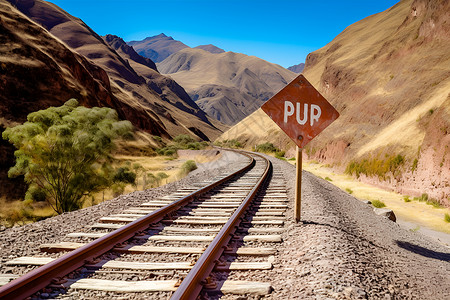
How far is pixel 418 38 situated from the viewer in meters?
28.5

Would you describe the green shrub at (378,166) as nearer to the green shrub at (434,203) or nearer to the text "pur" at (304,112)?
the green shrub at (434,203)

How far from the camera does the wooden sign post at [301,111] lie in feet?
17.2

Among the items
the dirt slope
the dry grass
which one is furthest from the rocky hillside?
the dirt slope

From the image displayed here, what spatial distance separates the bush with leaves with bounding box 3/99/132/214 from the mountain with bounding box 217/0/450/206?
15982 millimetres

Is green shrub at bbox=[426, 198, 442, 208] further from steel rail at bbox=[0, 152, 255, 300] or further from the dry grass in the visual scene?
steel rail at bbox=[0, 152, 255, 300]

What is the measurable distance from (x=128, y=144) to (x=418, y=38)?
3773cm

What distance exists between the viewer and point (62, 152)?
46.9ft

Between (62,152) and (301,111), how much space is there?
1281 centimetres

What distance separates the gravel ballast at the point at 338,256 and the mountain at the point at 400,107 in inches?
371

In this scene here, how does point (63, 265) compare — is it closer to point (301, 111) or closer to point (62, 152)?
point (301, 111)

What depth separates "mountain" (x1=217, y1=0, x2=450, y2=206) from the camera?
579 inches

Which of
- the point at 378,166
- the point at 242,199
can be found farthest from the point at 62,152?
the point at 378,166

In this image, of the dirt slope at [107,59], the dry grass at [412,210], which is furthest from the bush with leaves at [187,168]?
the dirt slope at [107,59]

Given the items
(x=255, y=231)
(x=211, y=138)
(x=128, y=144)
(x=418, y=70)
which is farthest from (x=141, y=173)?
(x=211, y=138)
